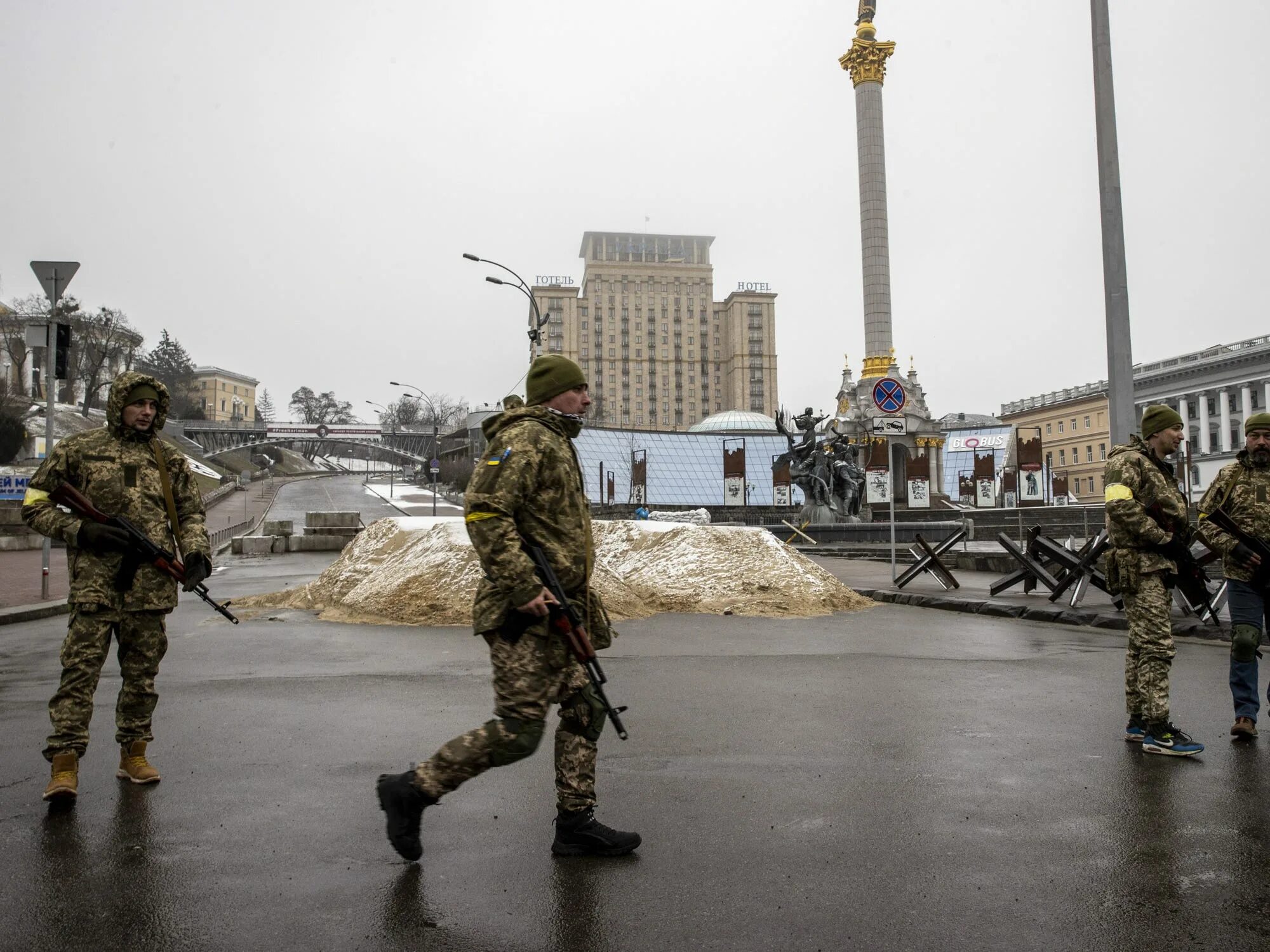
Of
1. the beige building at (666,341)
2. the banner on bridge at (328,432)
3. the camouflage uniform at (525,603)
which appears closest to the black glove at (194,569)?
the camouflage uniform at (525,603)

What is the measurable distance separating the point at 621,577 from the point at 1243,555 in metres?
8.28

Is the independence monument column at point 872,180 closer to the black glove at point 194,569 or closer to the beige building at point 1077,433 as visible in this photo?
the beige building at point 1077,433

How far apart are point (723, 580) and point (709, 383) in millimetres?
149000

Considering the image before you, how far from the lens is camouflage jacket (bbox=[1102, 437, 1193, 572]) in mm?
5410

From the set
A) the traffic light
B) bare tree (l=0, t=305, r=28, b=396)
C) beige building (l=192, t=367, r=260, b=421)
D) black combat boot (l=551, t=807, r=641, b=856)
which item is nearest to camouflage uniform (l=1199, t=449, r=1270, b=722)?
black combat boot (l=551, t=807, r=641, b=856)

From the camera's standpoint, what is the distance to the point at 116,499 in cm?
464

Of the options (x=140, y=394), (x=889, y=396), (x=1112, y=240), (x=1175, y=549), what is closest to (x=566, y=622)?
(x=140, y=394)

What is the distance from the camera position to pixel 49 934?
2969mm

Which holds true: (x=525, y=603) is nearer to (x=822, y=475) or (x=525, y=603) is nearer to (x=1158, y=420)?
(x=1158, y=420)

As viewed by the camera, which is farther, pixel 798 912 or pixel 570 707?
pixel 570 707

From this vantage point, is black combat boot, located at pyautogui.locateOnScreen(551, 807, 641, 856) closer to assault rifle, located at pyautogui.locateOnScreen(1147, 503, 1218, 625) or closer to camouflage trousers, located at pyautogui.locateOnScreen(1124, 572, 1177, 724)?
camouflage trousers, located at pyautogui.locateOnScreen(1124, 572, 1177, 724)

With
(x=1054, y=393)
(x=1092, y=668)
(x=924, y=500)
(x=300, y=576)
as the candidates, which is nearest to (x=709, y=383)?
(x=1054, y=393)

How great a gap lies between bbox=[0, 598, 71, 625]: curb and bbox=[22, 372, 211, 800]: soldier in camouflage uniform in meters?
8.09

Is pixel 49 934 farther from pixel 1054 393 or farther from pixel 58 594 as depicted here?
pixel 1054 393
